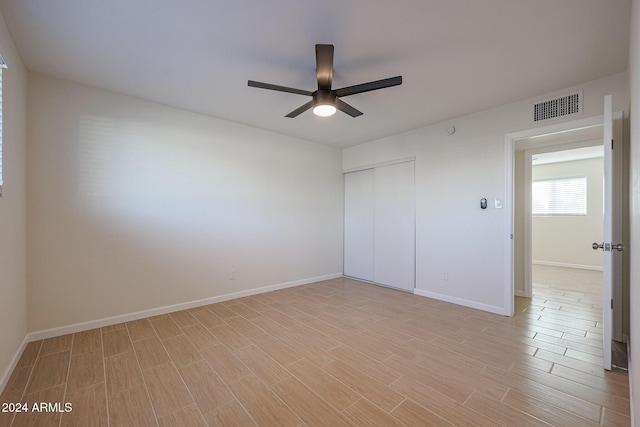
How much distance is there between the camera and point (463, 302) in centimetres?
353

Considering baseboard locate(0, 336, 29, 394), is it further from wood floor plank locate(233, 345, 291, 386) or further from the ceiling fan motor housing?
the ceiling fan motor housing

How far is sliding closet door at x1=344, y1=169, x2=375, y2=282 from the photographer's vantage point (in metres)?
4.88

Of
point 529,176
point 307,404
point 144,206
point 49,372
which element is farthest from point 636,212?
point 144,206

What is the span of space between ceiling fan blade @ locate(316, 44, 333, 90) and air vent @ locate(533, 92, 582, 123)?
2.49 m

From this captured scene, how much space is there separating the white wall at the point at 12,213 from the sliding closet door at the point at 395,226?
4.34 metres

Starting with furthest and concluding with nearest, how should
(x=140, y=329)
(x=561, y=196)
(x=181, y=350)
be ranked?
(x=561, y=196), (x=140, y=329), (x=181, y=350)

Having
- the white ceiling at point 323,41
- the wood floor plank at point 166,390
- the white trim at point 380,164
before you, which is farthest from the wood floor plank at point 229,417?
the white trim at point 380,164

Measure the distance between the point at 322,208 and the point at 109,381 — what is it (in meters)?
3.69

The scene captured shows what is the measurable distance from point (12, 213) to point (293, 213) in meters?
3.16

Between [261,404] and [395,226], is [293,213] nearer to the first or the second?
[395,226]

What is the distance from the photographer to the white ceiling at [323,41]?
172cm

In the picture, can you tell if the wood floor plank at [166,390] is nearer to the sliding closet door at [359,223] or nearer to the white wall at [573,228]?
the sliding closet door at [359,223]

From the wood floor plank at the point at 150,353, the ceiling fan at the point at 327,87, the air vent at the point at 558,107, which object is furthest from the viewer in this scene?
the air vent at the point at 558,107

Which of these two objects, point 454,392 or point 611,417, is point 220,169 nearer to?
point 454,392
